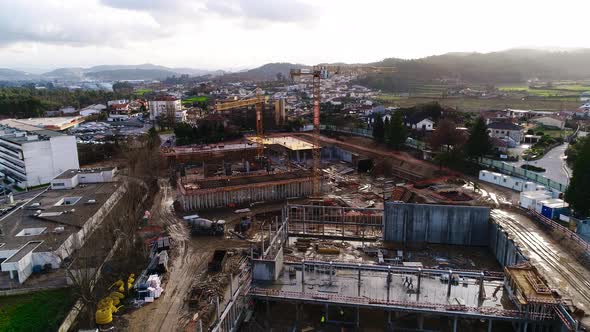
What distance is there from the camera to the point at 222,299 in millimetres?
15031

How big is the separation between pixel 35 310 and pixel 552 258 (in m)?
19.2

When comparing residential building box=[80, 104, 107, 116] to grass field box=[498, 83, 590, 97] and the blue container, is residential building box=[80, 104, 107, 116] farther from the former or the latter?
grass field box=[498, 83, 590, 97]

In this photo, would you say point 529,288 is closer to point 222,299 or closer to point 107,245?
point 222,299

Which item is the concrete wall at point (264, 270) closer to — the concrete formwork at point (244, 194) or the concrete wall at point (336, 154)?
the concrete formwork at point (244, 194)

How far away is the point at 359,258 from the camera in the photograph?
726 inches

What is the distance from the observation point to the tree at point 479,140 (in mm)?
28984

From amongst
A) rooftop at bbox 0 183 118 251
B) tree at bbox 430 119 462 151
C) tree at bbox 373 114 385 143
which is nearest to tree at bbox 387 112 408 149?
tree at bbox 373 114 385 143

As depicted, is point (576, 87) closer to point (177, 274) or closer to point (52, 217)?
point (177, 274)

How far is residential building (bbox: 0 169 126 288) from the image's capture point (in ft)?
54.5

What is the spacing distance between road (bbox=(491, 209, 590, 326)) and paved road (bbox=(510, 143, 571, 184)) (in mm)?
9971

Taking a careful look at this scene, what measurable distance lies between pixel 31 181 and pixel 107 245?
704 inches

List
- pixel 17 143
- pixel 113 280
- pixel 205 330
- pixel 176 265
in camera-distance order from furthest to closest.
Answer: pixel 17 143
pixel 176 265
pixel 113 280
pixel 205 330

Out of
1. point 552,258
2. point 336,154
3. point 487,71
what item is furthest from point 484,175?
point 487,71

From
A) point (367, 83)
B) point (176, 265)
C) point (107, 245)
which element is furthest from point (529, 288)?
point (367, 83)
